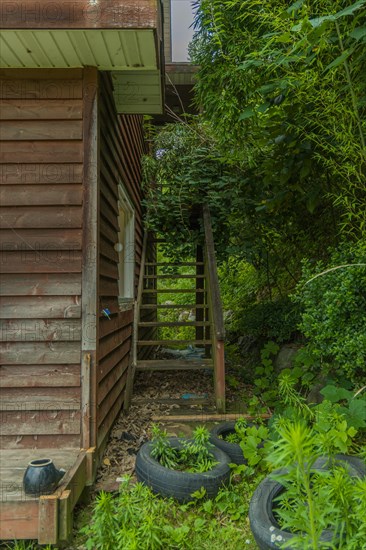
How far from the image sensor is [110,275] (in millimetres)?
3113

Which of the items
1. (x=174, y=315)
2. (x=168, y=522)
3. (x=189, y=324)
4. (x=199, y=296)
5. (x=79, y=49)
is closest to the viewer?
(x=168, y=522)

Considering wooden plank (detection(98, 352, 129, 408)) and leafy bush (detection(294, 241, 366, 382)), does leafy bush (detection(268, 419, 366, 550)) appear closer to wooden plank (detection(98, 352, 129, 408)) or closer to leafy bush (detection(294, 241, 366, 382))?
leafy bush (detection(294, 241, 366, 382))

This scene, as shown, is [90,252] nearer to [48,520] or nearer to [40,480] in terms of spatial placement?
[40,480]

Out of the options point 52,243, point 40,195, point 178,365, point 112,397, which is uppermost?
point 40,195

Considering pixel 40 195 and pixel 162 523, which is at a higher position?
pixel 40 195

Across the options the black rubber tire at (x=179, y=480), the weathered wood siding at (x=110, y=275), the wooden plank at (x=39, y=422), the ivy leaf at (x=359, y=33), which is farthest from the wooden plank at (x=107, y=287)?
the ivy leaf at (x=359, y=33)

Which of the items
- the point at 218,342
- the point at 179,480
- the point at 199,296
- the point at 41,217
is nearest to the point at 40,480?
the point at 179,480

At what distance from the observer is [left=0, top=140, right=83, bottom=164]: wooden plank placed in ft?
7.95

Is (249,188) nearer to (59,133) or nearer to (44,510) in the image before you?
(59,133)

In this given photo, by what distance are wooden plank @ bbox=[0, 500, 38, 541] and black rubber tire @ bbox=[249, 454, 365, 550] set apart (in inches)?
37.4

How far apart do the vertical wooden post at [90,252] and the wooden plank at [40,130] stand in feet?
0.26

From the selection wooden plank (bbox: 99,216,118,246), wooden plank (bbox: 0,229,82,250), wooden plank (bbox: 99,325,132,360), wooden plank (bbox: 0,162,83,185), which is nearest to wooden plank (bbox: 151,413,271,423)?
wooden plank (bbox: 99,325,132,360)

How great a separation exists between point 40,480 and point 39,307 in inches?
38.9

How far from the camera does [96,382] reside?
2.38m
